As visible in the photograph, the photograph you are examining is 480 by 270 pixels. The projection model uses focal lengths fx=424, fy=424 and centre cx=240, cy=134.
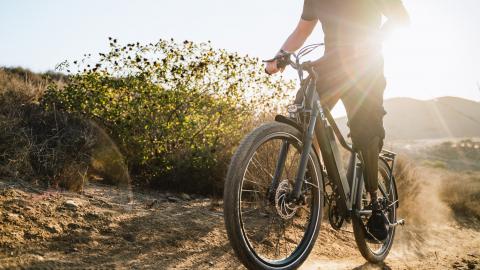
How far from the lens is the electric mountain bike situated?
7.30 ft

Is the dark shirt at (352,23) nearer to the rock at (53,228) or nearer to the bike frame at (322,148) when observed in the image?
the bike frame at (322,148)

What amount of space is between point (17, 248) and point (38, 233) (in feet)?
0.87

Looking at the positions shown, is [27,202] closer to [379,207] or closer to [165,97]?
[165,97]

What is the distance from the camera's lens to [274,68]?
2.76 m

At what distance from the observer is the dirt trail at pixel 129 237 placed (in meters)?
2.54

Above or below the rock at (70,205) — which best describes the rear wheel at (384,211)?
above

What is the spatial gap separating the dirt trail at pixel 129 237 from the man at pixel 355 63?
1126 mm

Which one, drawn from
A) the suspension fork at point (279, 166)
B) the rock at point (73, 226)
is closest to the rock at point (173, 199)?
the rock at point (73, 226)

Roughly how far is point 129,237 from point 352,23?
218 cm

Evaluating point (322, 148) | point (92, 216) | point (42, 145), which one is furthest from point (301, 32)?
point (42, 145)

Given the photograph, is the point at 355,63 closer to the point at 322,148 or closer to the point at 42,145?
the point at 322,148

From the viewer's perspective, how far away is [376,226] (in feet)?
10.7

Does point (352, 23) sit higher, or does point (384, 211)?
point (352, 23)

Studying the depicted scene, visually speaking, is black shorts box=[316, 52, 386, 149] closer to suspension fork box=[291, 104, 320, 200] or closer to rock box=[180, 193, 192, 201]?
suspension fork box=[291, 104, 320, 200]
